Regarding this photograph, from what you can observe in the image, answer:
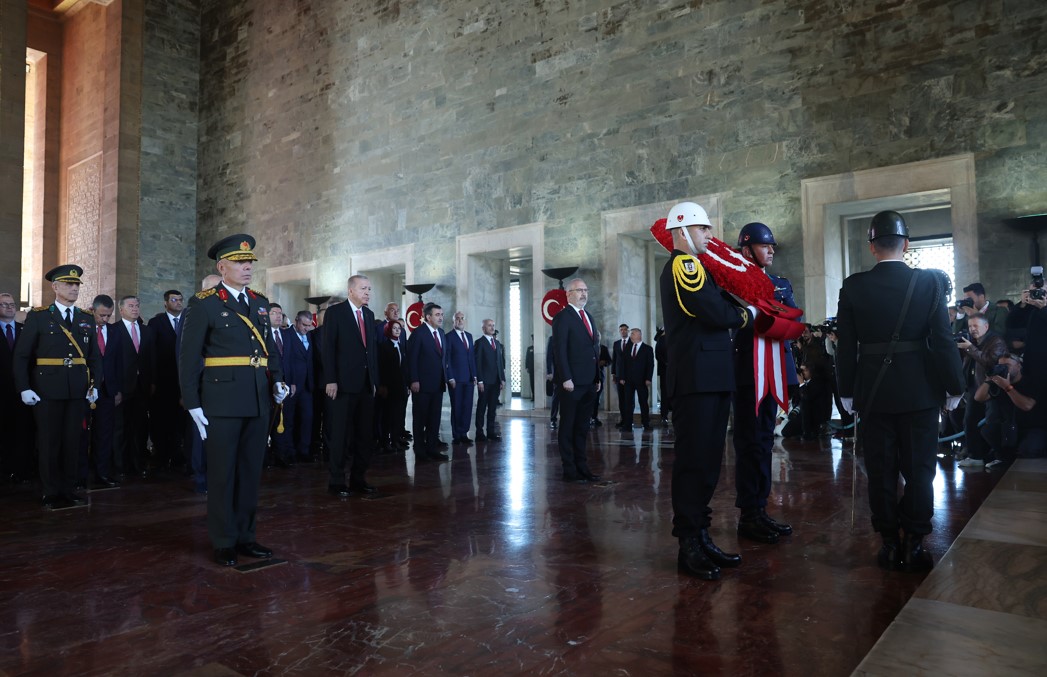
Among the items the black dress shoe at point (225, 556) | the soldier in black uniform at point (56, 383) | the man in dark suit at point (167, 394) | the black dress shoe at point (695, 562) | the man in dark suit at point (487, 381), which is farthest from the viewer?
the man in dark suit at point (487, 381)

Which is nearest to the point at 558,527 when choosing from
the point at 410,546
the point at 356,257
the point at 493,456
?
the point at 410,546

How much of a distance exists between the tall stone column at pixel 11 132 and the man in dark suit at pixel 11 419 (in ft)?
20.2

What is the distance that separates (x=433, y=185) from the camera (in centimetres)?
1499

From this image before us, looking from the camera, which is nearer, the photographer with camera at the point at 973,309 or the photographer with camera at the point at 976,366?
the photographer with camera at the point at 976,366

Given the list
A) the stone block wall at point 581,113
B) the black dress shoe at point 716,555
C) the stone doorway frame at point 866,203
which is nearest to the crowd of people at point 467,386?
the black dress shoe at point 716,555

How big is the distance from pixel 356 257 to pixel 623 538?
13.5m

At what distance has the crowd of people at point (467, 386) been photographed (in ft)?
10.7

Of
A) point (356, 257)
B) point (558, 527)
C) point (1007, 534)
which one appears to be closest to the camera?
point (1007, 534)

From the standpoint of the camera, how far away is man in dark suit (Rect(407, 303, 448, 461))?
24.9 feet

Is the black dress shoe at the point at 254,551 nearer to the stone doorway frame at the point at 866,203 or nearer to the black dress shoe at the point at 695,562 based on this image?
the black dress shoe at the point at 695,562

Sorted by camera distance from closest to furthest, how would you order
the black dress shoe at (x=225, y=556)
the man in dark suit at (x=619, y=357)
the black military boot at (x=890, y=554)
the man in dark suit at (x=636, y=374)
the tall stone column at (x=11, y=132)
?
1. the black military boot at (x=890, y=554)
2. the black dress shoe at (x=225, y=556)
3. the man in dark suit at (x=636, y=374)
4. the man in dark suit at (x=619, y=357)
5. the tall stone column at (x=11, y=132)

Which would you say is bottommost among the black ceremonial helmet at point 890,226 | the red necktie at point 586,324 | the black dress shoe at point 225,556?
the black dress shoe at point 225,556

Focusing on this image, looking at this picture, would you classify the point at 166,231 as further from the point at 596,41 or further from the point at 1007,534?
the point at 1007,534

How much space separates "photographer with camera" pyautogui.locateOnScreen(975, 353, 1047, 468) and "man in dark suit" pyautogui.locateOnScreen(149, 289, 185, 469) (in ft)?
24.0
